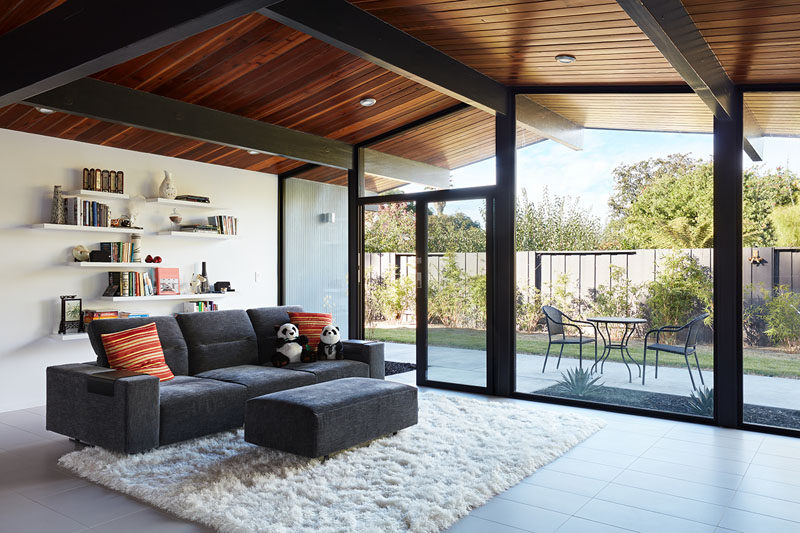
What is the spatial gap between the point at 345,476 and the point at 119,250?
11.8 ft

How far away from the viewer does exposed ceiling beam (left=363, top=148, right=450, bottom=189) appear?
6.17 m

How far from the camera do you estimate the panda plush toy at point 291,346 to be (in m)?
5.12

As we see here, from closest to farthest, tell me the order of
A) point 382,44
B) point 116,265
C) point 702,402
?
point 382,44 < point 702,402 < point 116,265

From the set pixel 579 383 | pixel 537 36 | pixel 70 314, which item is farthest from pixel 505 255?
pixel 70 314

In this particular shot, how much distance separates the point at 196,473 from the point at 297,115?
11.9 feet

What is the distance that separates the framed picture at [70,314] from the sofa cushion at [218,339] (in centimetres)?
122

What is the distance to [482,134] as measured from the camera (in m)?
5.97

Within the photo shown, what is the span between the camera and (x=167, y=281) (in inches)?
243

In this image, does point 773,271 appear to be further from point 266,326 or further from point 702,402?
point 266,326

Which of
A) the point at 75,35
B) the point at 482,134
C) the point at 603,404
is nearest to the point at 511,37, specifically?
the point at 482,134

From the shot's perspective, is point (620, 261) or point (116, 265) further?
point (116, 265)

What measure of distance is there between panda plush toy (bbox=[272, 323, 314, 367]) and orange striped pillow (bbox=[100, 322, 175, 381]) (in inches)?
38.6

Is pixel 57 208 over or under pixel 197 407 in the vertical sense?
over

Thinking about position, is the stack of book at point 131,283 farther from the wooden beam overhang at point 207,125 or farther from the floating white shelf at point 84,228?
the wooden beam overhang at point 207,125
